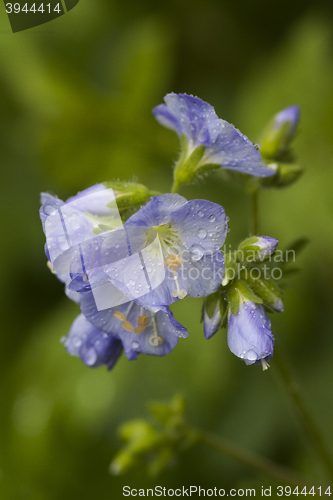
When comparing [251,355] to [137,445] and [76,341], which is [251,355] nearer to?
[76,341]

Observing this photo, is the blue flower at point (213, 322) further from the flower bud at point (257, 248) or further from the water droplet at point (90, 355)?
the water droplet at point (90, 355)

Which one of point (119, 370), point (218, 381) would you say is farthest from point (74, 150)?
point (218, 381)

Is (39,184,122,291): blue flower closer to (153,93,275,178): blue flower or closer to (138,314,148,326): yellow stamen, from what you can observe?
(138,314,148,326): yellow stamen

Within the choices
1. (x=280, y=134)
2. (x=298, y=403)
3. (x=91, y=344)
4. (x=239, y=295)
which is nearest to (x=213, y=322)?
(x=239, y=295)

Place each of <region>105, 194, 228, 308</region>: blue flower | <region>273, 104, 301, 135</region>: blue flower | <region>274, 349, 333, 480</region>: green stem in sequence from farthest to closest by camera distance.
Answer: <region>273, 104, 301, 135</region>: blue flower < <region>274, 349, 333, 480</region>: green stem < <region>105, 194, 228, 308</region>: blue flower

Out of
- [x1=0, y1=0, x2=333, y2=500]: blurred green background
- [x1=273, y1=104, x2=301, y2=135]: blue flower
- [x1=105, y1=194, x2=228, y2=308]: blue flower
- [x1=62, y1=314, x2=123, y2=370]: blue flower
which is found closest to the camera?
[x1=105, y1=194, x2=228, y2=308]: blue flower

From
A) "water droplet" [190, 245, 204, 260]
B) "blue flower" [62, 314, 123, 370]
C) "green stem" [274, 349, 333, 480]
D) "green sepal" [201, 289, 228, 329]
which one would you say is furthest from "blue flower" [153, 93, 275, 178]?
"green stem" [274, 349, 333, 480]
